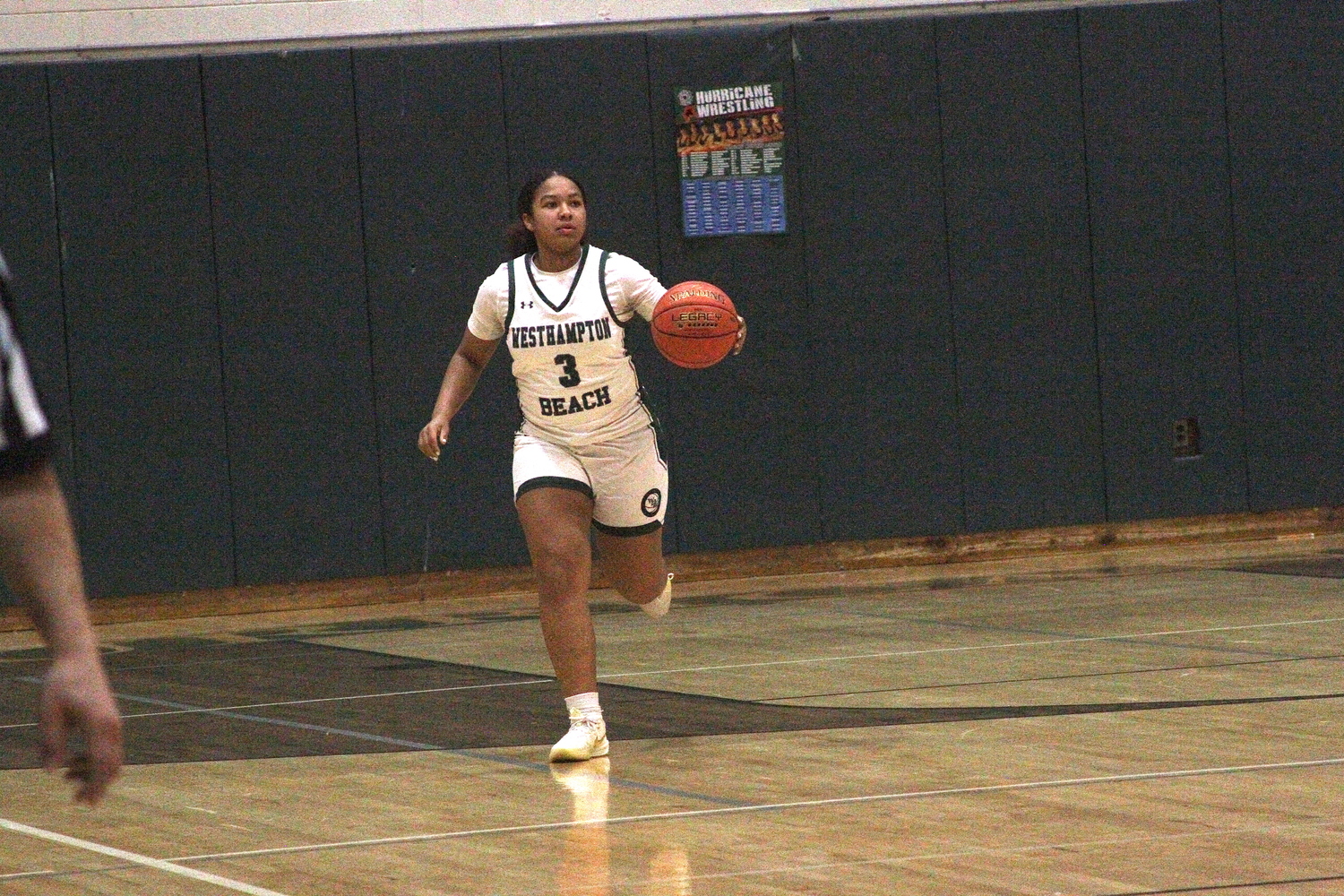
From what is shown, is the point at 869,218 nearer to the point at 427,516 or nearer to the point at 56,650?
the point at 427,516

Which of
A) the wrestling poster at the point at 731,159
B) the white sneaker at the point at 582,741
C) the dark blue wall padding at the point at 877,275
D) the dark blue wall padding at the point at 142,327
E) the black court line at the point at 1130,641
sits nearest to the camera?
the white sneaker at the point at 582,741

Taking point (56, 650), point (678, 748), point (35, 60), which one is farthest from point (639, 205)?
point (56, 650)

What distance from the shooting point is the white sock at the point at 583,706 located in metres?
6.95

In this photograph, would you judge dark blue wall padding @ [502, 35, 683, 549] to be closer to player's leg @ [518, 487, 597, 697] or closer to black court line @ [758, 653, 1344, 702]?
black court line @ [758, 653, 1344, 702]

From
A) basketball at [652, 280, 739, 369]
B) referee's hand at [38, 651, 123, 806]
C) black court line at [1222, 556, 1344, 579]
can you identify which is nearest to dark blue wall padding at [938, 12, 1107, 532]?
black court line at [1222, 556, 1344, 579]

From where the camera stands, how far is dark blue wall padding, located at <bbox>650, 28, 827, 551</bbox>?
1355 cm

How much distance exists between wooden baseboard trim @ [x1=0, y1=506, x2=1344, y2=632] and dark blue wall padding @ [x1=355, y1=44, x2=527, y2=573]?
0.57 feet

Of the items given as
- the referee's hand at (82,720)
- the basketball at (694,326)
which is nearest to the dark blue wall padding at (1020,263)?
the basketball at (694,326)

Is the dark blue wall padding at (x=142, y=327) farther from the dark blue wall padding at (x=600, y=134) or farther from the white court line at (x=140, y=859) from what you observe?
the white court line at (x=140, y=859)

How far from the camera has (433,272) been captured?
43.3 feet

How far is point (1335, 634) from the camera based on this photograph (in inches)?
365

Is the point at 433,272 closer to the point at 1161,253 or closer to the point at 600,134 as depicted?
the point at 600,134

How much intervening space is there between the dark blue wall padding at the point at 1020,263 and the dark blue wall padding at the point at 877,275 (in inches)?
6.4

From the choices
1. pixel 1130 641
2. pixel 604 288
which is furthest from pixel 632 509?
pixel 1130 641
